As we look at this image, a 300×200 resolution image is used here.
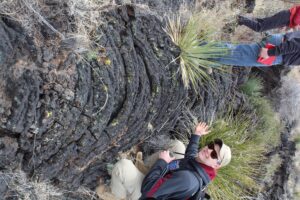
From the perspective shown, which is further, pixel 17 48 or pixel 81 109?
pixel 81 109

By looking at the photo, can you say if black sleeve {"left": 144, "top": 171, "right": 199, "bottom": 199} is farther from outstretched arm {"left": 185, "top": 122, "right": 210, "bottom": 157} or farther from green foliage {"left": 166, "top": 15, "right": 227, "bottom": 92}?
green foliage {"left": 166, "top": 15, "right": 227, "bottom": 92}

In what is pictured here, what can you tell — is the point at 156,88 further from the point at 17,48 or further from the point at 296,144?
the point at 296,144

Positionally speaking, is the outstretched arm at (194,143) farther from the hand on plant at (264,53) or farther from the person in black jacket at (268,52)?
the hand on plant at (264,53)

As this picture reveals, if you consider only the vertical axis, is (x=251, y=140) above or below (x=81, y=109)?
below

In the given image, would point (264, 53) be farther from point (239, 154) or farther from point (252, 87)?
point (252, 87)

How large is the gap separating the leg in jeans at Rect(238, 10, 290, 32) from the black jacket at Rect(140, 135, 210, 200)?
1.96m

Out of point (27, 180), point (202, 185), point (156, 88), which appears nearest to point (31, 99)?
point (27, 180)

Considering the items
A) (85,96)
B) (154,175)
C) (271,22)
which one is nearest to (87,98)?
(85,96)

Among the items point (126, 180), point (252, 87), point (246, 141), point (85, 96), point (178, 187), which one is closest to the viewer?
point (85, 96)

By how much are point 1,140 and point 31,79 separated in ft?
1.67

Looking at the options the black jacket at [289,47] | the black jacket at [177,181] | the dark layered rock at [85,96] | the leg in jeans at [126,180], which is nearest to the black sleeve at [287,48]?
the black jacket at [289,47]

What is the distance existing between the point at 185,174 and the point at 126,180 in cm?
77

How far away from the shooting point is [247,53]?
13.8 feet

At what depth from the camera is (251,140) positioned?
214 inches
